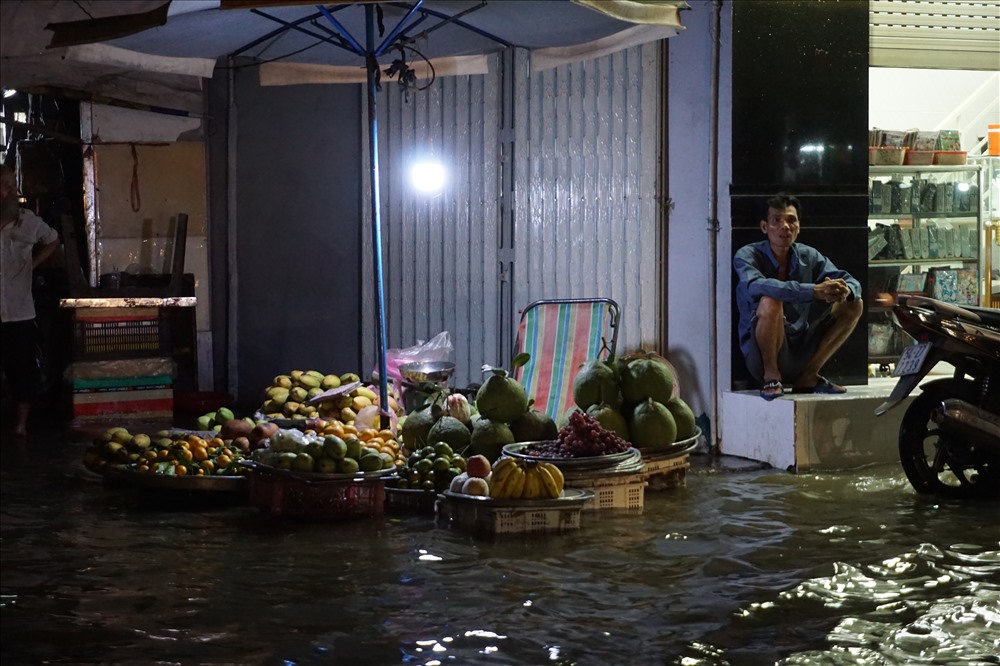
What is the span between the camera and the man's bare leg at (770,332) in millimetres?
8164

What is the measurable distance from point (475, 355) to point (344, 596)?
572cm

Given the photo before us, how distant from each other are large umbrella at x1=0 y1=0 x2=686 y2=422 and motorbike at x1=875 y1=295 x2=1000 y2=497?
96.1 inches

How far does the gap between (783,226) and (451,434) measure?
2.88 meters

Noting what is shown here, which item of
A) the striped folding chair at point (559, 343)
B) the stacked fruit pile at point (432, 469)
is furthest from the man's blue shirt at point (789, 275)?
the stacked fruit pile at point (432, 469)

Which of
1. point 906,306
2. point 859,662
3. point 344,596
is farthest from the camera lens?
point 906,306

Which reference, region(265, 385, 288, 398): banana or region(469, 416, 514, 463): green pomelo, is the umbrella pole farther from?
region(265, 385, 288, 398): banana

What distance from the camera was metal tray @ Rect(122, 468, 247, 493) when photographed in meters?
6.91

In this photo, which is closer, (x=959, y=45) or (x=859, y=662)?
(x=859, y=662)

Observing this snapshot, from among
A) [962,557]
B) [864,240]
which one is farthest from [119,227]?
[962,557]

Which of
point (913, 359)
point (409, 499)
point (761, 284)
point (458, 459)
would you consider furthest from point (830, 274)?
point (409, 499)

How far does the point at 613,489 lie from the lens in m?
6.79

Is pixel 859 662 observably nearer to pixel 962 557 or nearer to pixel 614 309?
pixel 962 557

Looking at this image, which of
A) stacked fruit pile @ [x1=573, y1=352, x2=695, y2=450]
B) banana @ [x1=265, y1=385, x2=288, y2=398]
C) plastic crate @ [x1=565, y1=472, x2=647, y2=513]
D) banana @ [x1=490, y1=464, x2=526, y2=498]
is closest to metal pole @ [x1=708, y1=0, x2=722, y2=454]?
stacked fruit pile @ [x1=573, y1=352, x2=695, y2=450]

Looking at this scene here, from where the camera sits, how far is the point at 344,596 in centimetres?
489
